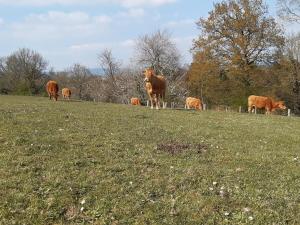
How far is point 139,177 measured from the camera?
9258 millimetres

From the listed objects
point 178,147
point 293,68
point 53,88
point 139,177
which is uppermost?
point 293,68

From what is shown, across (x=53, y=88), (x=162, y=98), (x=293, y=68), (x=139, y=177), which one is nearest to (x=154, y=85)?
(x=162, y=98)

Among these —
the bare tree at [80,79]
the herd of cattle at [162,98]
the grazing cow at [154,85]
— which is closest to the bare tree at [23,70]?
the bare tree at [80,79]

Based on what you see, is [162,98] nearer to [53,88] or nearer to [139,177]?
[53,88]

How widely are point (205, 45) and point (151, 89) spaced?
3130cm

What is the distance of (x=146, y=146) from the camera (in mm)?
12094

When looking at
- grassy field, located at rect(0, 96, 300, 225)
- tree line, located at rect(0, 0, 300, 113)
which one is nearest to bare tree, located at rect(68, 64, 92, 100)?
tree line, located at rect(0, 0, 300, 113)

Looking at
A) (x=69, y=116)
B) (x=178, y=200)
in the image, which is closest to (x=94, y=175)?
(x=178, y=200)

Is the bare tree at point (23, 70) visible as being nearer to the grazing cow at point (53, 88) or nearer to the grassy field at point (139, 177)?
the grazing cow at point (53, 88)

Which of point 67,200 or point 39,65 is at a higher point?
point 39,65

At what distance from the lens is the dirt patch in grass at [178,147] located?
38.6 feet

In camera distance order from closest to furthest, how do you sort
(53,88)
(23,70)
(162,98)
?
(162,98) < (53,88) < (23,70)

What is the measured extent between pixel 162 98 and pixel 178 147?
16350 mm

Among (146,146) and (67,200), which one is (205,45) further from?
(67,200)
